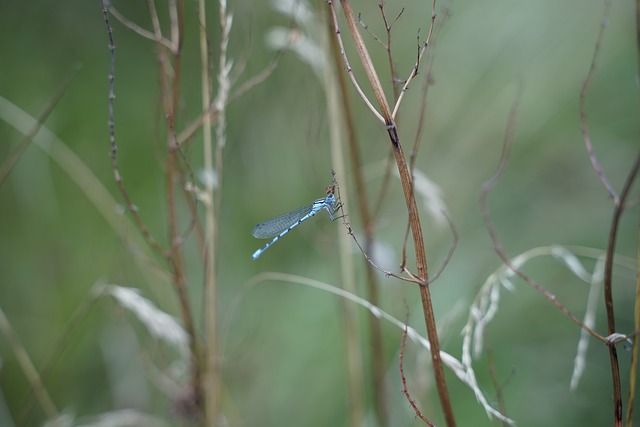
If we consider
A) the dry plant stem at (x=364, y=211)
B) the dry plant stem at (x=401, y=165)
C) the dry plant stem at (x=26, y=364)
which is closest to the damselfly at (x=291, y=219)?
the dry plant stem at (x=364, y=211)

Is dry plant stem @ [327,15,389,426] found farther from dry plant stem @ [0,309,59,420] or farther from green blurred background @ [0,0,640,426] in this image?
dry plant stem @ [0,309,59,420]

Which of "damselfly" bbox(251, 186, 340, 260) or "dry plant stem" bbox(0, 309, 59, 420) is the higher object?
"damselfly" bbox(251, 186, 340, 260)

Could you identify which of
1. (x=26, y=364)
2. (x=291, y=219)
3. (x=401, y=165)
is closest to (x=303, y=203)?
(x=291, y=219)

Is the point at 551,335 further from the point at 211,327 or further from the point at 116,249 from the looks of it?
the point at 116,249

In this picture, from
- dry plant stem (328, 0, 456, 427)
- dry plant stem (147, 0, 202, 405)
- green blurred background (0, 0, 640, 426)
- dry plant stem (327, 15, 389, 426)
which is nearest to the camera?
dry plant stem (328, 0, 456, 427)

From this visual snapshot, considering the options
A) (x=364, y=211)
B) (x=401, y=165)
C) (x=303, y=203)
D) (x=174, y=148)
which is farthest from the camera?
(x=303, y=203)

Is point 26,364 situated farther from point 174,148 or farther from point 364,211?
point 364,211

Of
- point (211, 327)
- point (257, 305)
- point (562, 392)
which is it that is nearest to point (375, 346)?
point (211, 327)

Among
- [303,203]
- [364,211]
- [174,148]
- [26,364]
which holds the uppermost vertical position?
[303,203]

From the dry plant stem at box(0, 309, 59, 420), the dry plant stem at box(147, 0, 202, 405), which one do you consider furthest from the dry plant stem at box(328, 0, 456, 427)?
the dry plant stem at box(0, 309, 59, 420)
